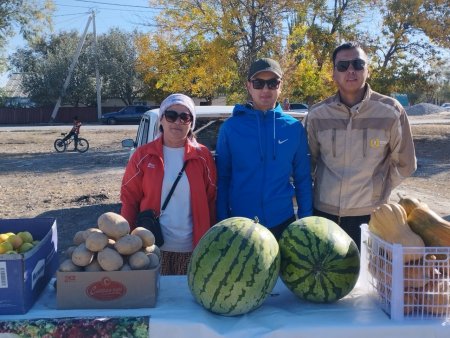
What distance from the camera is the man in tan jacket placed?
3.20 m

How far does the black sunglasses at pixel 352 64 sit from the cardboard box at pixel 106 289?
176 centimetres

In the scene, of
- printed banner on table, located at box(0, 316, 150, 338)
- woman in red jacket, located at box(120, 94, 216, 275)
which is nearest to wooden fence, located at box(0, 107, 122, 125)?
woman in red jacket, located at box(120, 94, 216, 275)

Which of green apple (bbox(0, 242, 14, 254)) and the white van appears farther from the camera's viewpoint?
the white van

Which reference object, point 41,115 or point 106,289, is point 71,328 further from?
point 41,115

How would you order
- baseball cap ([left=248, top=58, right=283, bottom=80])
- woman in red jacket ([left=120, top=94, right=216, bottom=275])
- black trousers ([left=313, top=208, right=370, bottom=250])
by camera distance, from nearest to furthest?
baseball cap ([left=248, top=58, right=283, bottom=80]) → woman in red jacket ([left=120, top=94, right=216, bottom=275]) → black trousers ([left=313, top=208, right=370, bottom=250])

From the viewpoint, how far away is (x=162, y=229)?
3.20 meters

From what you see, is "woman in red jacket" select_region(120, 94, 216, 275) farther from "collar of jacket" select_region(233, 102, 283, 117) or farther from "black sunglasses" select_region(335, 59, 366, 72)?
"black sunglasses" select_region(335, 59, 366, 72)

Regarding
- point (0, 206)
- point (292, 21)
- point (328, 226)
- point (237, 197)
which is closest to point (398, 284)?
point (328, 226)

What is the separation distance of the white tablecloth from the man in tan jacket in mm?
1140

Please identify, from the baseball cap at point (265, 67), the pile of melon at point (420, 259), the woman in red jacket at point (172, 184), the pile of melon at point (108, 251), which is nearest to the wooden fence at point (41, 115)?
the woman in red jacket at point (172, 184)

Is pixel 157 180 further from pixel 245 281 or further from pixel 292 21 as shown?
pixel 292 21

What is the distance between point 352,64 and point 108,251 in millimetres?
1888

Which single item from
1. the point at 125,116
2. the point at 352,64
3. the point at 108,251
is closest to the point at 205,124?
the point at 352,64

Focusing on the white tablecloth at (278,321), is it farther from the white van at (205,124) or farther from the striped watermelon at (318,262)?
the white van at (205,124)
